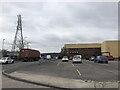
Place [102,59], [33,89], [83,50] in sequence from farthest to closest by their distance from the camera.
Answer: [83,50] → [102,59] → [33,89]

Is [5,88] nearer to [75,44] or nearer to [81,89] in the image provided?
[81,89]

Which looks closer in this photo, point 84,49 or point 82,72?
point 82,72

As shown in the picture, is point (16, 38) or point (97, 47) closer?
point (16, 38)

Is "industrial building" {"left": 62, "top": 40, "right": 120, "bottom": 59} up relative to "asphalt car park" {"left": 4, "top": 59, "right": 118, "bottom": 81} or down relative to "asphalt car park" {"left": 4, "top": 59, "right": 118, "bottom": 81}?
up

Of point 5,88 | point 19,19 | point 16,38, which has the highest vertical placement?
point 19,19

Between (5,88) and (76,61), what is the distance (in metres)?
51.1

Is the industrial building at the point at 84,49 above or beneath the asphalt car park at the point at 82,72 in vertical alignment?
above

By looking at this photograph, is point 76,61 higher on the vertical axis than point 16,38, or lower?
lower

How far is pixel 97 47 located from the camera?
578ft

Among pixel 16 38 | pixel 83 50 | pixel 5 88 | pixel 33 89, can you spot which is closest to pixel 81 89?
pixel 33 89

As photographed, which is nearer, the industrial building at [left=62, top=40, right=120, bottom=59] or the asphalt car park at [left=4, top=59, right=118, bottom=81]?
the asphalt car park at [left=4, top=59, right=118, bottom=81]

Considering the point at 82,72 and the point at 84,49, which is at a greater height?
the point at 84,49

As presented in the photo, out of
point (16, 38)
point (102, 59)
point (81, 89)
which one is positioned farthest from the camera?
point (16, 38)

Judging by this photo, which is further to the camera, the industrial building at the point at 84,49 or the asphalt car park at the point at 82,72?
the industrial building at the point at 84,49
